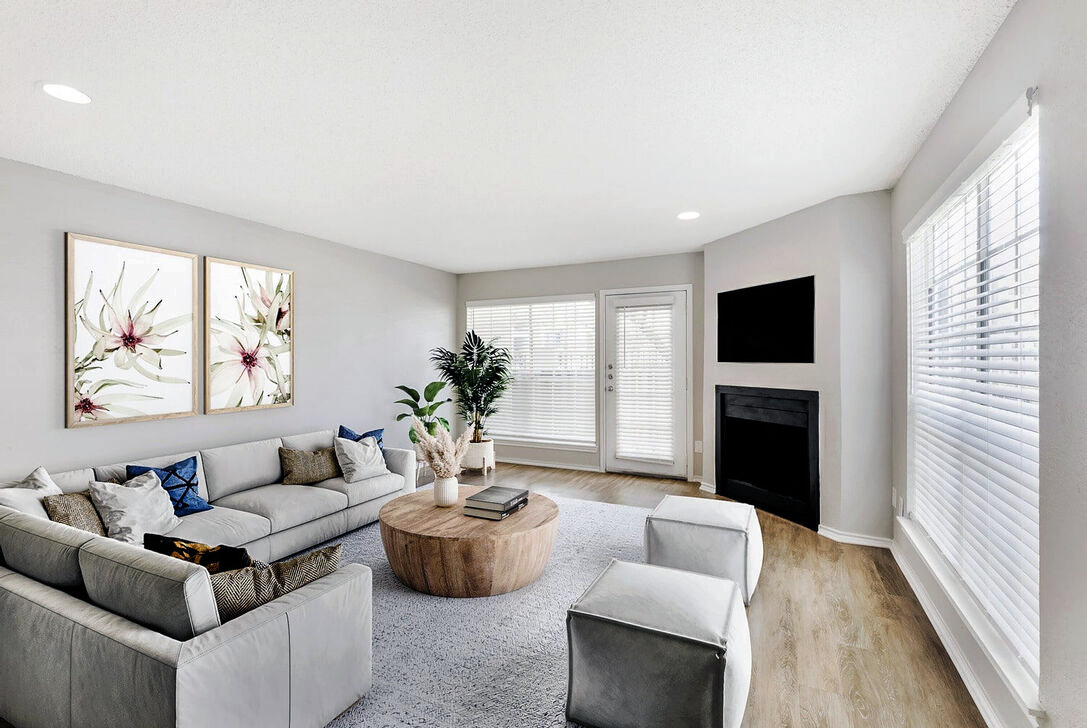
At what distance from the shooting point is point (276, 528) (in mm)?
3250

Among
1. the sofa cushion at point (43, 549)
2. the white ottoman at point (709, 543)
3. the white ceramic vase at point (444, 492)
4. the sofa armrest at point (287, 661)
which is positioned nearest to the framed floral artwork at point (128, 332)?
the sofa cushion at point (43, 549)

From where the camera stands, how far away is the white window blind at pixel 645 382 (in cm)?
567

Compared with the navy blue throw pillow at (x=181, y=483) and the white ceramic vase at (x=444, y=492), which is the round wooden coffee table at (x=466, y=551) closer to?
the white ceramic vase at (x=444, y=492)

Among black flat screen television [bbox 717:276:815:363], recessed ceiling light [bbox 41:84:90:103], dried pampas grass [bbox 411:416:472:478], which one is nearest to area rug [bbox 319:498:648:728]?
dried pampas grass [bbox 411:416:472:478]

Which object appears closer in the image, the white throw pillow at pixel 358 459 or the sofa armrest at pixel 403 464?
the white throw pillow at pixel 358 459

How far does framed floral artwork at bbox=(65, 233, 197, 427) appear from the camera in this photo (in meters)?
3.17

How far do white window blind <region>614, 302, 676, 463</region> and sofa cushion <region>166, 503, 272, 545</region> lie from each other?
3807 millimetres

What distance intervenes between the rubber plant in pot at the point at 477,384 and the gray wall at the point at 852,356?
3.31 m

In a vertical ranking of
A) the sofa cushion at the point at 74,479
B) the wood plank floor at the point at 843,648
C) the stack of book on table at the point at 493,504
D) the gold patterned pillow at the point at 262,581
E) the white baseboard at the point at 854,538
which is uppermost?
the sofa cushion at the point at 74,479

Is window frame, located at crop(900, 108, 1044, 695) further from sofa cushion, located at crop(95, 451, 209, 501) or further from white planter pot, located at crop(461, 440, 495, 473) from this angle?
sofa cushion, located at crop(95, 451, 209, 501)

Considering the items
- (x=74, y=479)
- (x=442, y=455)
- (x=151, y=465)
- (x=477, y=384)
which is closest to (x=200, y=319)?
(x=151, y=465)

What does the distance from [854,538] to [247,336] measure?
192 inches

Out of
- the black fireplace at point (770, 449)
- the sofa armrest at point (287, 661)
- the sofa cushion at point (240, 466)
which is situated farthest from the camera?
the black fireplace at point (770, 449)

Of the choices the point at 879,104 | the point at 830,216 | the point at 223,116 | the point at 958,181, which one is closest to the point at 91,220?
the point at 223,116
